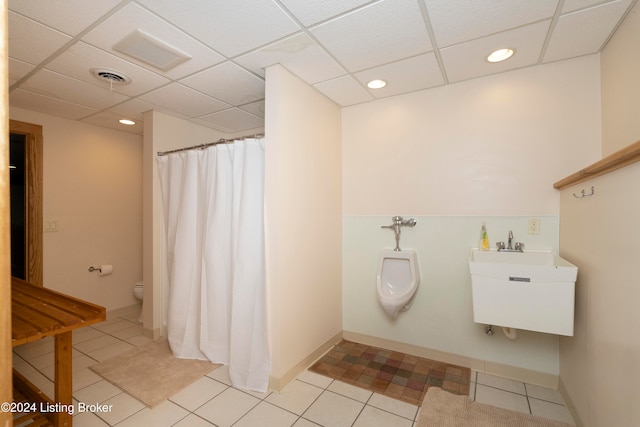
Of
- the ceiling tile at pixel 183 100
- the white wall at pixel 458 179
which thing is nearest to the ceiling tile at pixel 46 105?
the ceiling tile at pixel 183 100

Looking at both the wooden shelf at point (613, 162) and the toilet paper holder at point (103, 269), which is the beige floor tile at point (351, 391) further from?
the toilet paper holder at point (103, 269)

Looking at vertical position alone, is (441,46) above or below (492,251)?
above

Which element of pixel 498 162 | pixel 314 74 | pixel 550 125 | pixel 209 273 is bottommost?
pixel 209 273

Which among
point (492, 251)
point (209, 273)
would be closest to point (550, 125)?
point (492, 251)

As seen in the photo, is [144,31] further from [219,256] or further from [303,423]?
[303,423]

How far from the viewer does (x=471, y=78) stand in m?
2.13

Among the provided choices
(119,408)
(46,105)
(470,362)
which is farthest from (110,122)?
(470,362)

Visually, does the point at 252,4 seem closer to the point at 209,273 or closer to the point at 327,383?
the point at 209,273

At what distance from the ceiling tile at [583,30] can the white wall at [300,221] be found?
5.13 feet

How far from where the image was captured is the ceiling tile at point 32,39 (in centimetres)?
149

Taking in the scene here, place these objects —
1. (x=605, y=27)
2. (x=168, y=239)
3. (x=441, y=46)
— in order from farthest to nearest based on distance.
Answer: (x=168, y=239) < (x=441, y=46) < (x=605, y=27)

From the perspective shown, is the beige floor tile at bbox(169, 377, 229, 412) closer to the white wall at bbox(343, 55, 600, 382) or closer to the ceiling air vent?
the white wall at bbox(343, 55, 600, 382)

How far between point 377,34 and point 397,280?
5.87 feet

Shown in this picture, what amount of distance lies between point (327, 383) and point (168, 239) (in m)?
1.82
